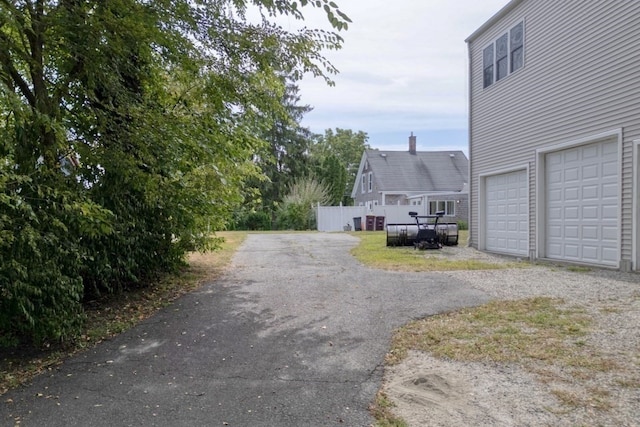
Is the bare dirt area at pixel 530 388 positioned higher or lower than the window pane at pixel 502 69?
lower

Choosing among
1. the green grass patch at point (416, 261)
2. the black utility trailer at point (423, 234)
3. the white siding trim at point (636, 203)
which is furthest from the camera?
the black utility trailer at point (423, 234)

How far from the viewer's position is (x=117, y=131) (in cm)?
544

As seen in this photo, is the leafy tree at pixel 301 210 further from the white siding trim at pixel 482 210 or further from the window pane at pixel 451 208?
the white siding trim at pixel 482 210

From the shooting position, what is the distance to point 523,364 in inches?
154

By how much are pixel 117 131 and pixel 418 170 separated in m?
28.8

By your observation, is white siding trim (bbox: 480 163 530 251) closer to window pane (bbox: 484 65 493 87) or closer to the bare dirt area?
window pane (bbox: 484 65 493 87)

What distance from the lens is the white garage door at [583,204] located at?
865 cm

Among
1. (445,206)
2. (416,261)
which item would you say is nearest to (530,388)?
(416,261)

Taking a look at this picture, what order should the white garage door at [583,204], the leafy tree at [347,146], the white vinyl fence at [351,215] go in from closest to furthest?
the white garage door at [583,204] < the white vinyl fence at [351,215] < the leafy tree at [347,146]

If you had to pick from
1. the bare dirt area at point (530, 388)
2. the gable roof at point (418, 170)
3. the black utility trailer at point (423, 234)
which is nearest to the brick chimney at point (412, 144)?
the gable roof at point (418, 170)

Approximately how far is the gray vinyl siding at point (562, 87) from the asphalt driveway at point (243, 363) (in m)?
4.53

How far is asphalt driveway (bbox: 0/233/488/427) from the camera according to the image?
321 cm

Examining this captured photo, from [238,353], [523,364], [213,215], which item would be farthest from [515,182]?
[238,353]

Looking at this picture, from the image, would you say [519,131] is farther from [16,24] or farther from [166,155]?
[16,24]
